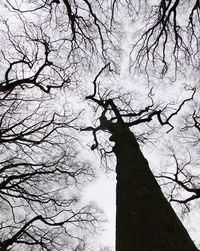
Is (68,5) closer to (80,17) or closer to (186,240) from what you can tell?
(80,17)

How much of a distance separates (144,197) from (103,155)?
507cm

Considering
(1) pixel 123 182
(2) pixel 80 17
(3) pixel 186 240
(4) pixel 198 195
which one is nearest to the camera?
(3) pixel 186 240

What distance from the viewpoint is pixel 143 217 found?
2436mm

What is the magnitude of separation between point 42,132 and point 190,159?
612cm

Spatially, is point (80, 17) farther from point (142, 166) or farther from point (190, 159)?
point (190, 159)

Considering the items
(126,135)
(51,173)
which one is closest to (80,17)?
(126,135)

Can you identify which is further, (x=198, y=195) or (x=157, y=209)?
(x=198, y=195)

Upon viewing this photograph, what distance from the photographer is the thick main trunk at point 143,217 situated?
2139 mm

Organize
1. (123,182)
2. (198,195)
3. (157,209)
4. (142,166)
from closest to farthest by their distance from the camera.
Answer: (157,209) < (123,182) < (142,166) < (198,195)

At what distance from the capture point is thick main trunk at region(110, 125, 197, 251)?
2.14 meters

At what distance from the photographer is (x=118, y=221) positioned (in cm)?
268

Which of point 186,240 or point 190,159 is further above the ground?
point 190,159

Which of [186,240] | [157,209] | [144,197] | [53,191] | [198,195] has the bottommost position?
[186,240]

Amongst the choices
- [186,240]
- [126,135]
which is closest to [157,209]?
[186,240]
